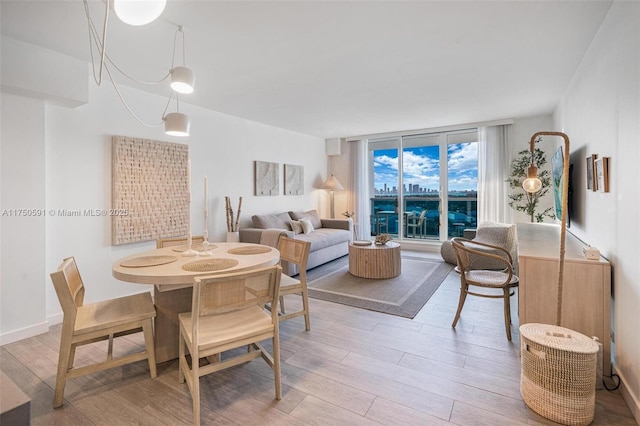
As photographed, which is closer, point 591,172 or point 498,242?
point 591,172

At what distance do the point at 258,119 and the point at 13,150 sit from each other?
306 cm

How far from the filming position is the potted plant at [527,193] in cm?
487

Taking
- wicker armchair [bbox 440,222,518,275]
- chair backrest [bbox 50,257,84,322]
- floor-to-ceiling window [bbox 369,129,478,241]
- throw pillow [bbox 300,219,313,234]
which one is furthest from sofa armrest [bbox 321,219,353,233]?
chair backrest [bbox 50,257,84,322]

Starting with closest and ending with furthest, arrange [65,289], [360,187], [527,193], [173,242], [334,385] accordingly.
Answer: [65,289] → [334,385] → [173,242] → [527,193] → [360,187]

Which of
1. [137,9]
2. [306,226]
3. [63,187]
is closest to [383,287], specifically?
[306,226]

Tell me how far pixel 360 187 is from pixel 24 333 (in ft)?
18.5

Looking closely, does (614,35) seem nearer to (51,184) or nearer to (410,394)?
(410,394)

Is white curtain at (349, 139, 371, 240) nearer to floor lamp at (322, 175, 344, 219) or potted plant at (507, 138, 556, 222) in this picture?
floor lamp at (322, 175, 344, 219)

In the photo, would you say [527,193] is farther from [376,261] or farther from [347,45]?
[347,45]

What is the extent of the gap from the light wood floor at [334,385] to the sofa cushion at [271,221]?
2.30m

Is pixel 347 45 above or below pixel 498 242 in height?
above

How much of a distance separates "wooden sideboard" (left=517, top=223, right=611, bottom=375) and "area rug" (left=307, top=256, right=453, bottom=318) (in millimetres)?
1075

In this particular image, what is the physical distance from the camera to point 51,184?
289 centimetres

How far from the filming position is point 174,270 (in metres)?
1.85
